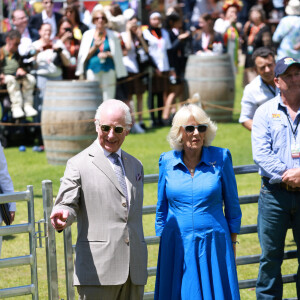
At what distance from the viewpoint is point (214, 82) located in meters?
15.1

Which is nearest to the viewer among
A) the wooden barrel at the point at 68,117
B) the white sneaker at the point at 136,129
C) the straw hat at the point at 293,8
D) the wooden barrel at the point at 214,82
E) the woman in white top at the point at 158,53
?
the wooden barrel at the point at 68,117

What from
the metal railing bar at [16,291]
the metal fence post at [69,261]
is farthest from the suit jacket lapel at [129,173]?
the metal railing bar at [16,291]

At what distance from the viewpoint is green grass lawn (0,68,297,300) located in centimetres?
698

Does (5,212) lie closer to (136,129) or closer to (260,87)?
(260,87)

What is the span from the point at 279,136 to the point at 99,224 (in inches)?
76.6

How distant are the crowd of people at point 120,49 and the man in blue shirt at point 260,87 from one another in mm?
5973

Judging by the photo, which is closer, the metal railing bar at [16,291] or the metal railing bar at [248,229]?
the metal railing bar at [16,291]

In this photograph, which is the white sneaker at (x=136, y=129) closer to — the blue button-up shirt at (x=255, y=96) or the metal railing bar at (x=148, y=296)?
the blue button-up shirt at (x=255, y=96)

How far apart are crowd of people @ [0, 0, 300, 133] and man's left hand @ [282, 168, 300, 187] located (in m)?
7.82

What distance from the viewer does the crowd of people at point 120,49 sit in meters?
13.1

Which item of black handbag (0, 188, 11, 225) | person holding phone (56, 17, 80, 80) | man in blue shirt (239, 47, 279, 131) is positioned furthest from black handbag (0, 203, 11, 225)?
person holding phone (56, 17, 80, 80)

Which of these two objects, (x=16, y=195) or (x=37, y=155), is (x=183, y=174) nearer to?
(x=16, y=195)

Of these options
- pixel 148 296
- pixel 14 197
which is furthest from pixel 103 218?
pixel 148 296

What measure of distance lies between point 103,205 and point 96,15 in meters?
8.72
